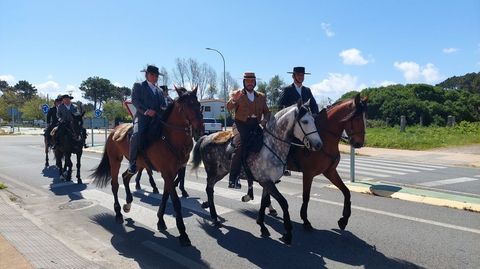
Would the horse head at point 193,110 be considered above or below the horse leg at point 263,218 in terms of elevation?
above

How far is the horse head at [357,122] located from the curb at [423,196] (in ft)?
10.2

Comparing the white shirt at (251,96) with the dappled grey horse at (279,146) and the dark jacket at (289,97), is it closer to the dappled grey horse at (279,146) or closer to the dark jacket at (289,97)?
the dark jacket at (289,97)

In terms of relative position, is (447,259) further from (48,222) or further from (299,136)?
(48,222)

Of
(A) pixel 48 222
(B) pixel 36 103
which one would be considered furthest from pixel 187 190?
(B) pixel 36 103

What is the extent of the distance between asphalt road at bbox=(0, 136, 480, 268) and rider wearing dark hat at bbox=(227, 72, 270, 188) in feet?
3.67

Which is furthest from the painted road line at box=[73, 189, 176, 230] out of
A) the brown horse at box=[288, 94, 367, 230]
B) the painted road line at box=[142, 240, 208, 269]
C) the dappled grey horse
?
the brown horse at box=[288, 94, 367, 230]

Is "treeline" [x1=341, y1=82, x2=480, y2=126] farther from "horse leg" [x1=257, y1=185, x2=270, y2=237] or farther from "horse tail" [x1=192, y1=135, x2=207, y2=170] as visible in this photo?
"horse leg" [x1=257, y1=185, x2=270, y2=237]

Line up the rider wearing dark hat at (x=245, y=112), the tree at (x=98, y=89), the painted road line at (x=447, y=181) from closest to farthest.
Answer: the rider wearing dark hat at (x=245, y=112) < the painted road line at (x=447, y=181) < the tree at (x=98, y=89)

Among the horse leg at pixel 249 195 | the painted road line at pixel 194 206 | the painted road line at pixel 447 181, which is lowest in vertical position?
the painted road line at pixel 194 206

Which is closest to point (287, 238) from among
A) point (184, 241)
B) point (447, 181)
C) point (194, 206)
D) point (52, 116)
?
point (184, 241)

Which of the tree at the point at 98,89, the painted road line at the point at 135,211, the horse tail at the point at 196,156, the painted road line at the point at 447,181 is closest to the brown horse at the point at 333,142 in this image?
the horse tail at the point at 196,156

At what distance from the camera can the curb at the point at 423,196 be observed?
316 inches

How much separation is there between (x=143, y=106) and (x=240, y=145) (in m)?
1.78

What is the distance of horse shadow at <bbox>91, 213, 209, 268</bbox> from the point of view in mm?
5301
